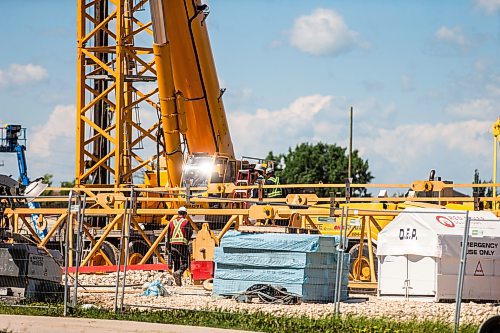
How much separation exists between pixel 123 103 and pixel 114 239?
5249mm

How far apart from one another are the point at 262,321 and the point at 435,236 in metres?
5.76

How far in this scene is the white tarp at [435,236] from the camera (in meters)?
21.4

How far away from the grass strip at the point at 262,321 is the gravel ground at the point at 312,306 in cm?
79

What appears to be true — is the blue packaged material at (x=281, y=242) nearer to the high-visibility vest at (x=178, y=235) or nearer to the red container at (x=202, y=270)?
the red container at (x=202, y=270)

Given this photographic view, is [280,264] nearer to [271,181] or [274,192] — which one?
[274,192]

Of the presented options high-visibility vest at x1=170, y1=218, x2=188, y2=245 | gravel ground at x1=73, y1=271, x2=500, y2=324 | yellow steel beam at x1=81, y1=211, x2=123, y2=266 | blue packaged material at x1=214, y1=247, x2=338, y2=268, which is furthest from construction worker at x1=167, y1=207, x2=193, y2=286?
blue packaged material at x1=214, y1=247, x2=338, y2=268

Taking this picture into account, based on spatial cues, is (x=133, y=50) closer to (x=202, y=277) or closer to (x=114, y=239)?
(x=114, y=239)

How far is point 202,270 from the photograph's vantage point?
24.7m

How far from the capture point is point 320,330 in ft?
53.5

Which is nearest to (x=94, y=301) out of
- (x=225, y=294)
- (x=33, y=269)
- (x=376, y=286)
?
(x=33, y=269)

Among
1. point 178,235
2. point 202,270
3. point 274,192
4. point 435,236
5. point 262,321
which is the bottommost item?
point 262,321

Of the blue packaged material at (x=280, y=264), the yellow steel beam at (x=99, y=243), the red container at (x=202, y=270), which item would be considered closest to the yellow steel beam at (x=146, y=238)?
the yellow steel beam at (x=99, y=243)

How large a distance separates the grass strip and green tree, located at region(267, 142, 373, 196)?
293ft

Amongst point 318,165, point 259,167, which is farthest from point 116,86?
point 318,165
